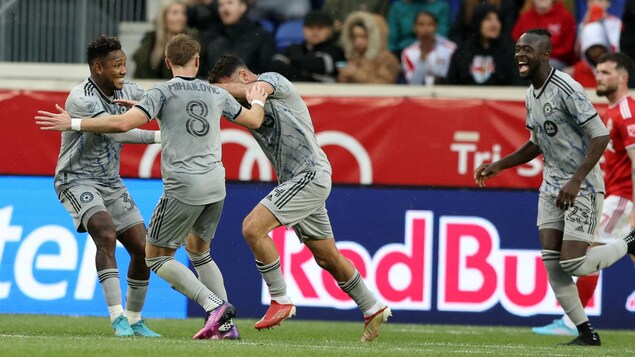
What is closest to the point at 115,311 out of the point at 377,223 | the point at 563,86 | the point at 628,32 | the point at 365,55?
the point at 563,86

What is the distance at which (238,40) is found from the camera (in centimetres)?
1508

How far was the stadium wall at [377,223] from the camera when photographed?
1294 cm

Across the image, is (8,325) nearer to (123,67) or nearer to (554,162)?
(123,67)

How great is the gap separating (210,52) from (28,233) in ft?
10.5

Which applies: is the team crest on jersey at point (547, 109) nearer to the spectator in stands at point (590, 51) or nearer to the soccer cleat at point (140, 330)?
the soccer cleat at point (140, 330)

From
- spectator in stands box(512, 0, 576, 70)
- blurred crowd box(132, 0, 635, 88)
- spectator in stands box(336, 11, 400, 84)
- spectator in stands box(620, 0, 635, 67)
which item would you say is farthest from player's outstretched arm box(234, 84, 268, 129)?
spectator in stands box(620, 0, 635, 67)

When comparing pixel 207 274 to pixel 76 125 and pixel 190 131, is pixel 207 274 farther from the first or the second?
pixel 76 125

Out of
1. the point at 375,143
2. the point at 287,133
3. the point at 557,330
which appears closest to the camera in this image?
the point at 287,133

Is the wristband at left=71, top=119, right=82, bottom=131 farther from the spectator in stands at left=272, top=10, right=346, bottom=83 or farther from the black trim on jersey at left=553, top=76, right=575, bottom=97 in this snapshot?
the spectator in stands at left=272, top=10, right=346, bottom=83

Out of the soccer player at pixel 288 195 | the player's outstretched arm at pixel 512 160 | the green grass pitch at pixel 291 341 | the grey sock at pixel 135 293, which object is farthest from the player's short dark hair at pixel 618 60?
the grey sock at pixel 135 293

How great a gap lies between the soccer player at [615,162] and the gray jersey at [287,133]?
289 centimetres

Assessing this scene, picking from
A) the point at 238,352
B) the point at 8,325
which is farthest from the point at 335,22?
the point at 238,352

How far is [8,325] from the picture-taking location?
1122cm

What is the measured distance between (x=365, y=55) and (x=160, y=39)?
2.35 meters
